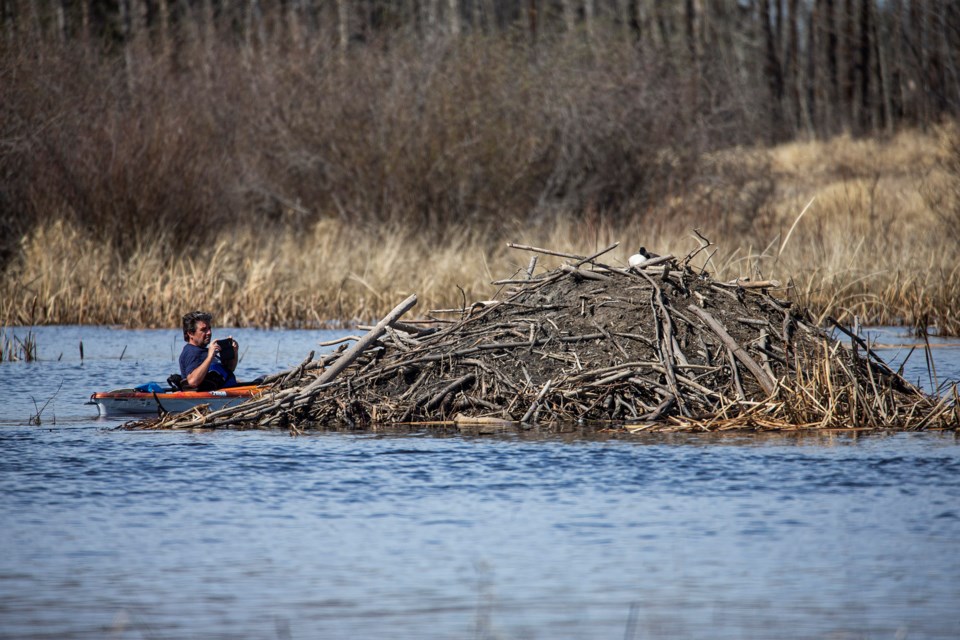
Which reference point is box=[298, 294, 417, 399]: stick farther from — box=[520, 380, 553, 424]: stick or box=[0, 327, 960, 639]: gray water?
box=[520, 380, 553, 424]: stick

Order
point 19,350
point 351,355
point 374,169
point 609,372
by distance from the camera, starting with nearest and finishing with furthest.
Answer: point 351,355 < point 609,372 < point 19,350 < point 374,169

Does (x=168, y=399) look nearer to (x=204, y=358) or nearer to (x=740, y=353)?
(x=204, y=358)

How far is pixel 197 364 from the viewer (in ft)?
41.4

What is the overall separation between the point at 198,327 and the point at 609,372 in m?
3.80

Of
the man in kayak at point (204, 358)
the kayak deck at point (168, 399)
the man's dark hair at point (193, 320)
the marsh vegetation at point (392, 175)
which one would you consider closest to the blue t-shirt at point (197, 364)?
the man in kayak at point (204, 358)

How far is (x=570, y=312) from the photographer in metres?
11.8

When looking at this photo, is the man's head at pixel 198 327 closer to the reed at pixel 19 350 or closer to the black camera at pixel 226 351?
the black camera at pixel 226 351

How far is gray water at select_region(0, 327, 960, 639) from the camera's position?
19.1 feet

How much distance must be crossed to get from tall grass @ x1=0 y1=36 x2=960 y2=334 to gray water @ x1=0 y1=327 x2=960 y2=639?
1181 cm

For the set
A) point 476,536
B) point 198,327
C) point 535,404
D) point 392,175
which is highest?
point 392,175

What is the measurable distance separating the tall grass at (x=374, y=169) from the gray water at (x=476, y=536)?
11806 millimetres

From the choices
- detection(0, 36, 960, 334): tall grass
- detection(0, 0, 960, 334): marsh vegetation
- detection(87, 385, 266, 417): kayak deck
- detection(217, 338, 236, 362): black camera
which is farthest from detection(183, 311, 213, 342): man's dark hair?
detection(0, 36, 960, 334): tall grass

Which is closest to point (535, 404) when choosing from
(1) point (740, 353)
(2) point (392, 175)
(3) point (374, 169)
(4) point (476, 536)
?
(1) point (740, 353)

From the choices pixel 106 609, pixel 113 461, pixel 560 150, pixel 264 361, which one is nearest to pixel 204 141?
pixel 560 150
